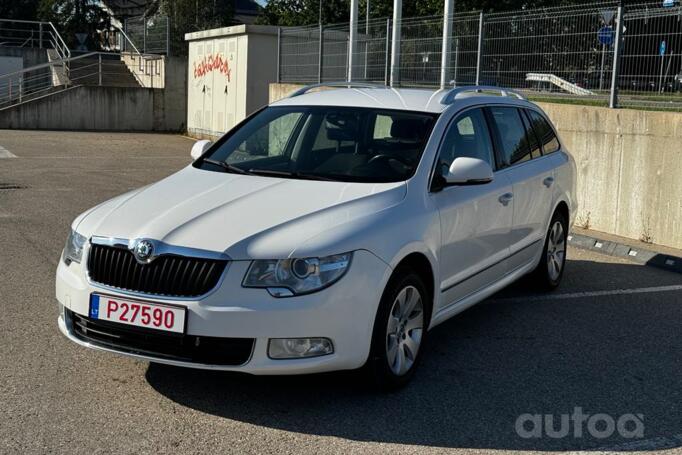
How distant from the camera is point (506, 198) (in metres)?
5.85

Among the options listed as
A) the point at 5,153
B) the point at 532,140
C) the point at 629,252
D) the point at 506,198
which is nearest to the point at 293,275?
the point at 506,198

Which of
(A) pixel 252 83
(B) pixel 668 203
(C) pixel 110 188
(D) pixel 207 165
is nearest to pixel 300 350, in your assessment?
(D) pixel 207 165

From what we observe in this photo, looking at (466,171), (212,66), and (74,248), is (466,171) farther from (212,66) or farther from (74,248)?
(212,66)

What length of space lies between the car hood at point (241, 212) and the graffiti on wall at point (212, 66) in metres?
17.5

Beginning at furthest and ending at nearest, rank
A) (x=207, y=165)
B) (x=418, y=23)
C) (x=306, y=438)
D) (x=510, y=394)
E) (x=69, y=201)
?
1. (x=418, y=23)
2. (x=69, y=201)
3. (x=207, y=165)
4. (x=510, y=394)
5. (x=306, y=438)

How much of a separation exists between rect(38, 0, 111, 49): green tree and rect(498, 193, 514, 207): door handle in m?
57.0

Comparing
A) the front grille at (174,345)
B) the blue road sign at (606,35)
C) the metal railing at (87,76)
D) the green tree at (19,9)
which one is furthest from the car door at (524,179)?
the green tree at (19,9)

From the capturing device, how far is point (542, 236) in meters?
6.73

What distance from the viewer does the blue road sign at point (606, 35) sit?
10.4 meters

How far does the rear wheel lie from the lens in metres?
6.93

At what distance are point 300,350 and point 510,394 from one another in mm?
1332

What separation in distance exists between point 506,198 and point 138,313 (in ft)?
9.42

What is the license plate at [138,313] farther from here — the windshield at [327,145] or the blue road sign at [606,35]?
the blue road sign at [606,35]

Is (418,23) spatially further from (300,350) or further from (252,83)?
(300,350)
